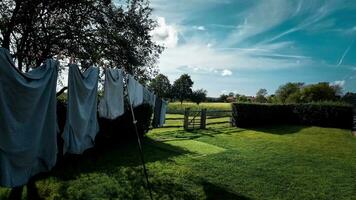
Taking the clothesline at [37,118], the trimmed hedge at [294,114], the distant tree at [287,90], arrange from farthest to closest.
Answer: the distant tree at [287,90], the trimmed hedge at [294,114], the clothesline at [37,118]

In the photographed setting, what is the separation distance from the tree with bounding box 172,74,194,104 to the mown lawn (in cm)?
6321

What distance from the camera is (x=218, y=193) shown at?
6480 mm

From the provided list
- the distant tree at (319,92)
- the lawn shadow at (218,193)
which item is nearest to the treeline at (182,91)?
the distant tree at (319,92)

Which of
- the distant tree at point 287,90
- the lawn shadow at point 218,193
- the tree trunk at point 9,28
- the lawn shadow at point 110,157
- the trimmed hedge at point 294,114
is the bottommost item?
the lawn shadow at point 218,193

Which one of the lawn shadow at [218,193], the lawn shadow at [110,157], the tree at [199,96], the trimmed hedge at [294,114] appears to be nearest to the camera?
the lawn shadow at [218,193]

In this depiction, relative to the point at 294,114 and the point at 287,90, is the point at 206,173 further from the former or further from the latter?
the point at 287,90

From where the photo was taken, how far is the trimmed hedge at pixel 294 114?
21.0 metres

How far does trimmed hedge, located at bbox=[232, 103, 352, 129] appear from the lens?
69.0 ft

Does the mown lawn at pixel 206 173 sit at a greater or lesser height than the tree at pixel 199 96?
lesser

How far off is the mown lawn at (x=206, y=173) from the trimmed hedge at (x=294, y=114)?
8163mm

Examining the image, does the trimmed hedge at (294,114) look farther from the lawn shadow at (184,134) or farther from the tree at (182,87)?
the tree at (182,87)

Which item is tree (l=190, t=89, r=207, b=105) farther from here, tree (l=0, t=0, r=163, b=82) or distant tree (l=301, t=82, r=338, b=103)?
tree (l=0, t=0, r=163, b=82)

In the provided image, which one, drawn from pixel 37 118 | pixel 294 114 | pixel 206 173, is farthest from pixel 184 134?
pixel 37 118

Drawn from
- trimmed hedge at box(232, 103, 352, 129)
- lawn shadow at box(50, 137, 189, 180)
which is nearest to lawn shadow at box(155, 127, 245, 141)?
lawn shadow at box(50, 137, 189, 180)
